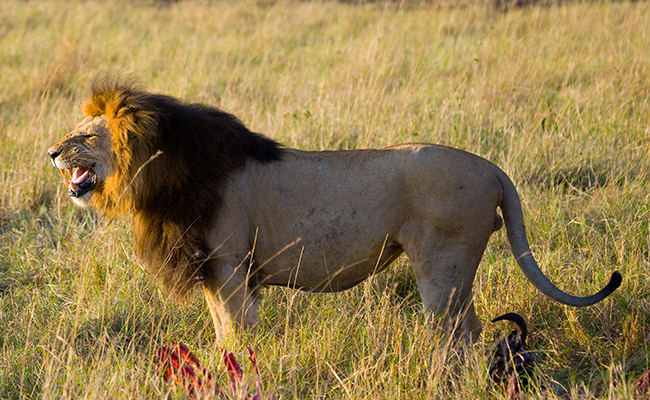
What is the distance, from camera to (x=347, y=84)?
274 inches

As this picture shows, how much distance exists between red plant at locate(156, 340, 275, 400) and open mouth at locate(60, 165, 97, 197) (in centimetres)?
79

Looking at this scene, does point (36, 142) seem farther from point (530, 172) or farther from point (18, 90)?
point (530, 172)

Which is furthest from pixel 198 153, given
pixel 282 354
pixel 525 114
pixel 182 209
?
pixel 525 114

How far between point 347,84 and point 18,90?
3.77 metres

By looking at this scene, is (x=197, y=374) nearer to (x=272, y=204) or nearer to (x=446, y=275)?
(x=272, y=204)

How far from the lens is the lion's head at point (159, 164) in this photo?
2.96 meters

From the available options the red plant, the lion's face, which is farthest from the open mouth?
the red plant

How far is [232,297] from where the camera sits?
3.00m

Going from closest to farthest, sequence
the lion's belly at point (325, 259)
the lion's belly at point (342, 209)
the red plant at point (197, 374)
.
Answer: the red plant at point (197, 374) < the lion's belly at point (342, 209) < the lion's belly at point (325, 259)

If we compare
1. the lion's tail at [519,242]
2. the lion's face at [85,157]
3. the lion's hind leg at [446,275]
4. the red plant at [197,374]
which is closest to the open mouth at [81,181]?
the lion's face at [85,157]

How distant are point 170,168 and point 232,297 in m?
0.64

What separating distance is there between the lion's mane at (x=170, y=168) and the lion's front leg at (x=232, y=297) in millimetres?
71

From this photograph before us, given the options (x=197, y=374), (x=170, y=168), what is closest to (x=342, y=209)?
(x=170, y=168)

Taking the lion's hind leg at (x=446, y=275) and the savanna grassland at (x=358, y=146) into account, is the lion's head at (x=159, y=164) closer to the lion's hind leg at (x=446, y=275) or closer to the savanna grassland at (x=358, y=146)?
the savanna grassland at (x=358, y=146)
